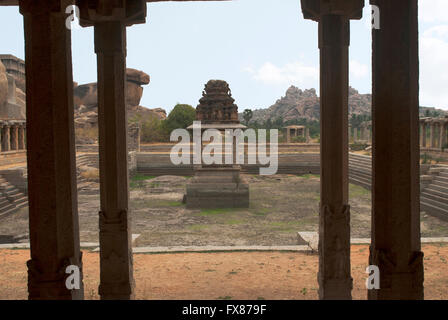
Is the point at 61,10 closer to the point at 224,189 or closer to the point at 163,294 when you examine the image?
the point at 163,294

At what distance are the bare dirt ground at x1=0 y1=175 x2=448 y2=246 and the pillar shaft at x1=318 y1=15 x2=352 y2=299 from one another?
233 inches

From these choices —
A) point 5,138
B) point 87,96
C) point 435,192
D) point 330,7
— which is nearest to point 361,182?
point 435,192

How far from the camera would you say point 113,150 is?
4.86m

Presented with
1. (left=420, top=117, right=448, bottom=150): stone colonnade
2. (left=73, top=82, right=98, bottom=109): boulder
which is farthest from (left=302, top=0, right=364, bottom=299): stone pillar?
(left=73, top=82, right=98, bottom=109): boulder

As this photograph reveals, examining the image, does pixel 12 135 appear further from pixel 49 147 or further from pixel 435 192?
pixel 49 147

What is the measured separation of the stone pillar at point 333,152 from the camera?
479 centimetres

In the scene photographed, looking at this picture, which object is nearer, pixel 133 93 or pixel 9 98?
pixel 9 98

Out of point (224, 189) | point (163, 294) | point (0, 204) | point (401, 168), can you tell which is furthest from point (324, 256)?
point (0, 204)

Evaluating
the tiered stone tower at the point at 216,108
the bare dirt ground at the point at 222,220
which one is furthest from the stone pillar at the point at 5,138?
the tiered stone tower at the point at 216,108

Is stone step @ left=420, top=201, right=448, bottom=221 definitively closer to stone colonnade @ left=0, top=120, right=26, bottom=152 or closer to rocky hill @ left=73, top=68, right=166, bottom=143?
stone colonnade @ left=0, top=120, right=26, bottom=152

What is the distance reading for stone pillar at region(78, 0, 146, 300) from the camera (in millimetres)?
4754

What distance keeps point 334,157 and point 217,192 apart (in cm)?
1146

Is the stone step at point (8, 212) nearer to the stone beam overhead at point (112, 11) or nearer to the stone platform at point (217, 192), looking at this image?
the stone platform at point (217, 192)

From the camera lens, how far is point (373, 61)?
11.8 ft
